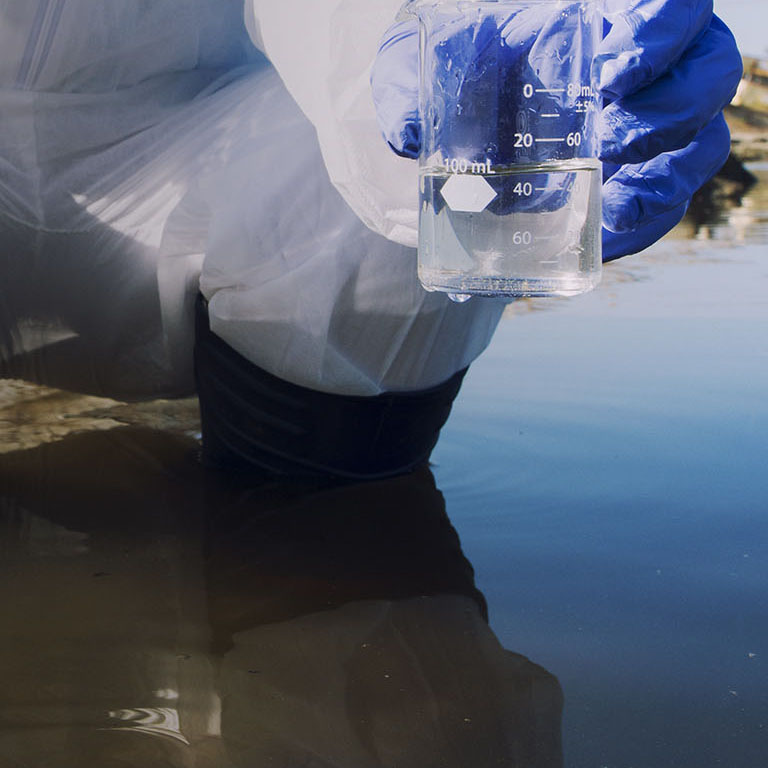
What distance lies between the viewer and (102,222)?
1.37m

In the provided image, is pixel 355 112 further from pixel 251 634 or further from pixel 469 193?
pixel 251 634

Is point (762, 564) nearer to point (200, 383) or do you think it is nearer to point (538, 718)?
point (538, 718)

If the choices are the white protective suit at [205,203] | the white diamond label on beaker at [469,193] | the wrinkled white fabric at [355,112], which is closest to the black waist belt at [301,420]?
the white protective suit at [205,203]

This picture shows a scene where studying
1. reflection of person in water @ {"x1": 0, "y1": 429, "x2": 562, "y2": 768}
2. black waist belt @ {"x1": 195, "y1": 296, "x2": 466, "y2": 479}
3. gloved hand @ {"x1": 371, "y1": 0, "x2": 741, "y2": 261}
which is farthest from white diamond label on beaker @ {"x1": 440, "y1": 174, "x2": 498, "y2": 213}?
black waist belt @ {"x1": 195, "y1": 296, "x2": 466, "y2": 479}

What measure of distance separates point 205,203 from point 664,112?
0.58 m

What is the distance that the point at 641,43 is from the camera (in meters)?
0.83

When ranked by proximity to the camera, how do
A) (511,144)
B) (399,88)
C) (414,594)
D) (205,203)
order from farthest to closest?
1. (205,203)
2. (414,594)
3. (399,88)
4. (511,144)

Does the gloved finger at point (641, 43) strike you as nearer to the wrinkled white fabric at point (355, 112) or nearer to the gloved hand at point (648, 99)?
the gloved hand at point (648, 99)

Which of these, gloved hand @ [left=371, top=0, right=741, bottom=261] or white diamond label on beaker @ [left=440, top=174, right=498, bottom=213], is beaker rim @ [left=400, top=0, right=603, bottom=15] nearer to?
gloved hand @ [left=371, top=0, right=741, bottom=261]

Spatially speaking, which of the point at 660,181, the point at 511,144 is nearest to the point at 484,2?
the point at 511,144

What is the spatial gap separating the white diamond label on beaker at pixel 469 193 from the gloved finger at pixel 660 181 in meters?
0.19

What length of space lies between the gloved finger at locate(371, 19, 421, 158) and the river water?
15.5 inches

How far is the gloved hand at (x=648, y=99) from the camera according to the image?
840 mm

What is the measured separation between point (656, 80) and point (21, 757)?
645mm
